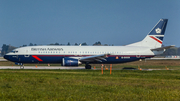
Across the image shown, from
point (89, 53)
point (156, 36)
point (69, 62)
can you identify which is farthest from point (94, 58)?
point (156, 36)

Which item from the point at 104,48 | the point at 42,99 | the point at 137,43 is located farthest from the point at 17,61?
the point at 42,99

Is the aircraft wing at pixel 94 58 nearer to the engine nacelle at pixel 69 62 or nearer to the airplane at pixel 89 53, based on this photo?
the airplane at pixel 89 53

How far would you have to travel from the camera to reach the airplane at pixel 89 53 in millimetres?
38094

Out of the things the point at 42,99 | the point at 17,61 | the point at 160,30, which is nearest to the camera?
the point at 42,99

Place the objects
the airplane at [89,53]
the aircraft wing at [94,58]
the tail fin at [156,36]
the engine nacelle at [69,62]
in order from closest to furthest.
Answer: the engine nacelle at [69,62]
the aircraft wing at [94,58]
the airplane at [89,53]
the tail fin at [156,36]

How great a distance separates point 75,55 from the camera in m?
38.8

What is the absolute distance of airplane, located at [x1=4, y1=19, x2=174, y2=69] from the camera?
38.1m

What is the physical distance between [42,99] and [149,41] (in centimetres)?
3368

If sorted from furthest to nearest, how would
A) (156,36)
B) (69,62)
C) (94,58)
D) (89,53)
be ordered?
(156,36)
(89,53)
(94,58)
(69,62)

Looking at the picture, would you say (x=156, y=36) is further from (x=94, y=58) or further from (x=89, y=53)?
(x=89, y=53)

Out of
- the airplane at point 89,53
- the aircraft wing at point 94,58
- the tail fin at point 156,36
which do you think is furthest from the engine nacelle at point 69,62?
the tail fin at point 156,36

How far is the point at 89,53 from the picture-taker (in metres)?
39.4

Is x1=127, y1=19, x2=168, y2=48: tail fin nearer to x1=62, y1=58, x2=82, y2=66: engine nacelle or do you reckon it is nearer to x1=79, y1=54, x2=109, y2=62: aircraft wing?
x1=79, y1=54, x2=109, y2=62: aircraft wing

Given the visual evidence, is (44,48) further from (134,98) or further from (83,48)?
(134,98)
